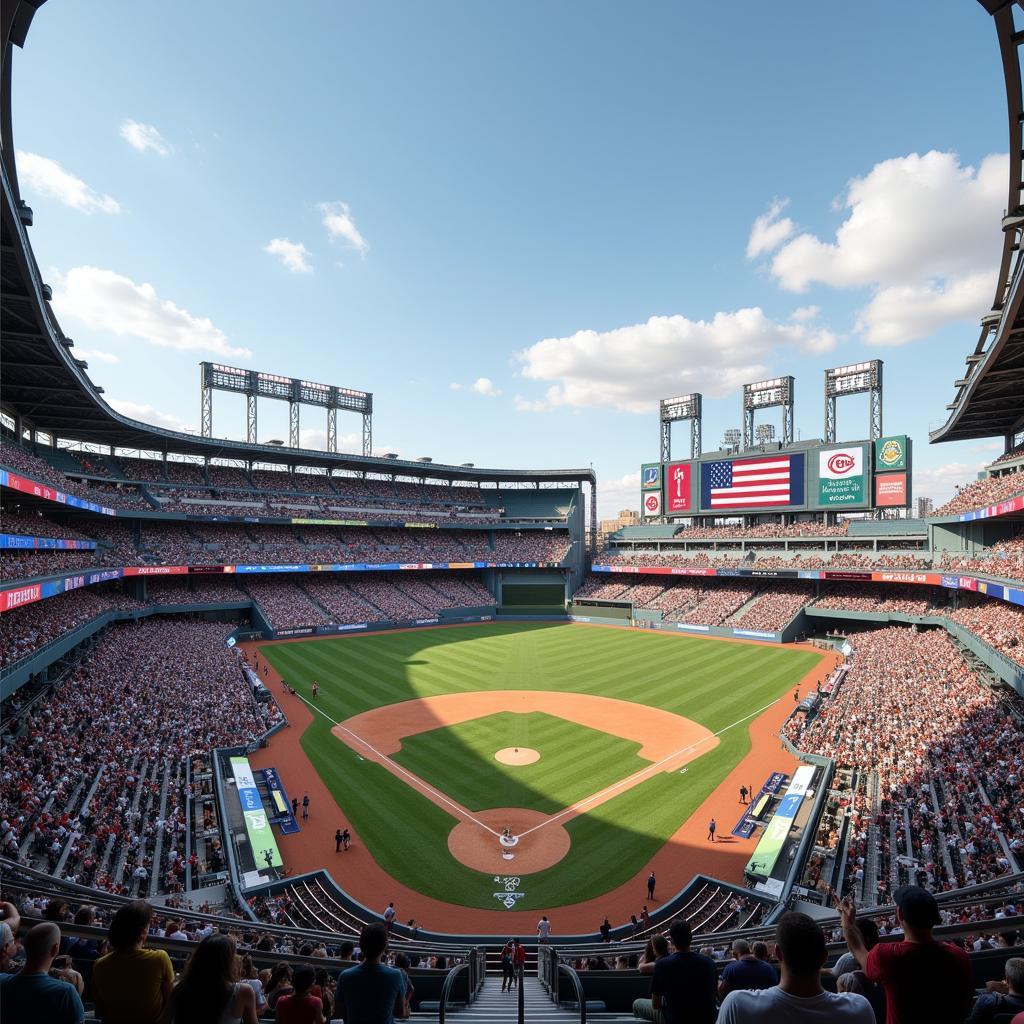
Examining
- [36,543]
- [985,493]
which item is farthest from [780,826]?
[36,543]

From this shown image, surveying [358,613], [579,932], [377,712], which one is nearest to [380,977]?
[579,932]

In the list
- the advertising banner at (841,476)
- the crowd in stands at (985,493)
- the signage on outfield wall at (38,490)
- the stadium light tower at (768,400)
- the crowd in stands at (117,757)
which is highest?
the stadium light tower at (768,400)

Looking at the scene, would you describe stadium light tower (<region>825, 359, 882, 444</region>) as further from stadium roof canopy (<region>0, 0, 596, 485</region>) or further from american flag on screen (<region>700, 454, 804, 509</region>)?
stadium roof canopy (<region>0, 0, 596, 485</region>)

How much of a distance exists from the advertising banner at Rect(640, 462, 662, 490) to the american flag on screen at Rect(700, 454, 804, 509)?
5.27m

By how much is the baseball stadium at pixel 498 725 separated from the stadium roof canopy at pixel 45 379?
0.23 meters

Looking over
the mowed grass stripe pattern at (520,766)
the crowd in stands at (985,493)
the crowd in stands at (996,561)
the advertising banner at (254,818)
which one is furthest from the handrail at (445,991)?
the crowd in stands at (985,493)

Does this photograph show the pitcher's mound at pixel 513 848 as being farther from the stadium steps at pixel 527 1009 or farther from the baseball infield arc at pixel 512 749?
the stadium steps at pixel 527 1009

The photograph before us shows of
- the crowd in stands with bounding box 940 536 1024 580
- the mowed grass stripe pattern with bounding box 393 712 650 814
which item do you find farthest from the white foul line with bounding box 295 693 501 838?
the crowd in stands with bounding box 940 536 1024 580

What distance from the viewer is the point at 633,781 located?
2292 centimetres

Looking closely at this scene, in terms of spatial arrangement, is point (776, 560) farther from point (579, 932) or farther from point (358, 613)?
point (579, 932)

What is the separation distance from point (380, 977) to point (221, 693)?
28.7 metres

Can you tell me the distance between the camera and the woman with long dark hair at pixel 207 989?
3.29 meters

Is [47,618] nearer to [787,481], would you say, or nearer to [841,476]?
[787,481]

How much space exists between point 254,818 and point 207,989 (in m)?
19.0
